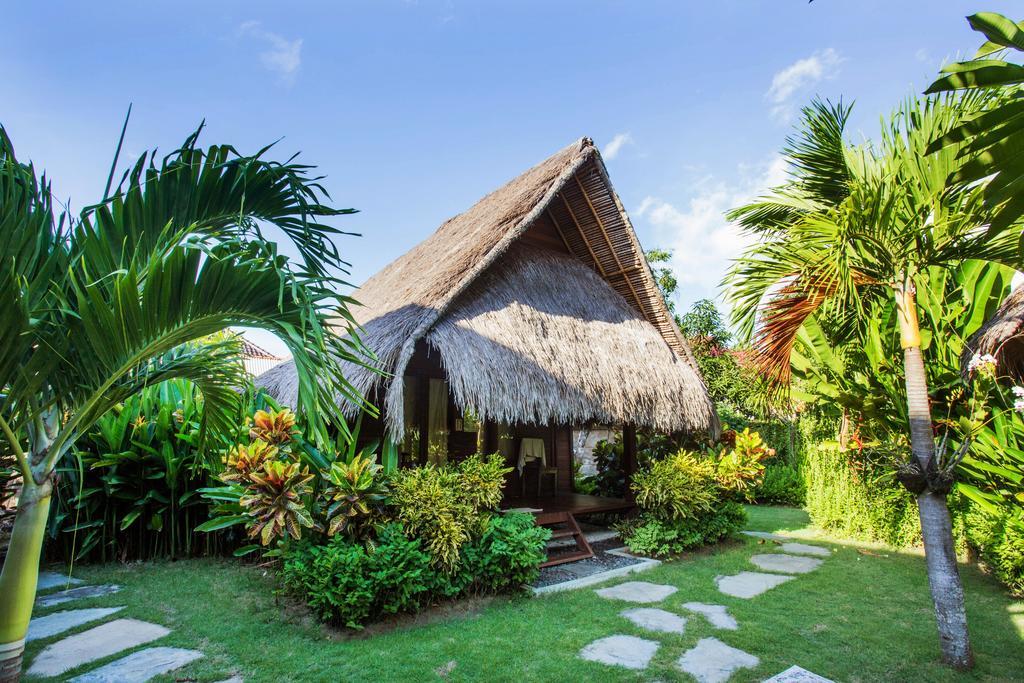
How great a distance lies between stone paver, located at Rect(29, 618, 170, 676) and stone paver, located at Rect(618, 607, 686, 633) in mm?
3393

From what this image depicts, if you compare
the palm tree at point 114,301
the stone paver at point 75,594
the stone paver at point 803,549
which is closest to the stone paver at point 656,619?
the palm tree at point 114,301

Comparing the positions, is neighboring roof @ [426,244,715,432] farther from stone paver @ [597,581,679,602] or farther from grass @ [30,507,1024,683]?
grass @ [30,507,1024,683]

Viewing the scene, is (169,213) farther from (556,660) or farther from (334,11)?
(556,660)

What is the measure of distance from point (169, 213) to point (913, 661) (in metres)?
5.00

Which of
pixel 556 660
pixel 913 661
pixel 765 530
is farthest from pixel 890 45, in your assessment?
pixel 765 530

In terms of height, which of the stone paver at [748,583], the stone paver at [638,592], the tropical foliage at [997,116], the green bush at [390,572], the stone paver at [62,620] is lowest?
the stone paver at [748,583]

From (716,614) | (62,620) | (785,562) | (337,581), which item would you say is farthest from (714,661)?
(62,620)

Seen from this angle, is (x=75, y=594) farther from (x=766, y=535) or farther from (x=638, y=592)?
(x=766, y=535)

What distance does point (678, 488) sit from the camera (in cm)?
650

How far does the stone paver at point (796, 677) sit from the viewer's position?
9.42 ft

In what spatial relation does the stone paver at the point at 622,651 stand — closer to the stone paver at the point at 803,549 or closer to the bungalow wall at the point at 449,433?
the stone paver at the point at 803,549

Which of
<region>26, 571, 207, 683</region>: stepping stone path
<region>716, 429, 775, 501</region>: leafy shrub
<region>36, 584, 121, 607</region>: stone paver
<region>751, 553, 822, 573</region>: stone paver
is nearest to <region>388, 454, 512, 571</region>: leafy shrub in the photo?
<region>26, 571, 207, 683</region>: stepping stone path

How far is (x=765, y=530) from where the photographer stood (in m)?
8.34

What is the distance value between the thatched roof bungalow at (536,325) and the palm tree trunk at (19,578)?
2.44 meters
